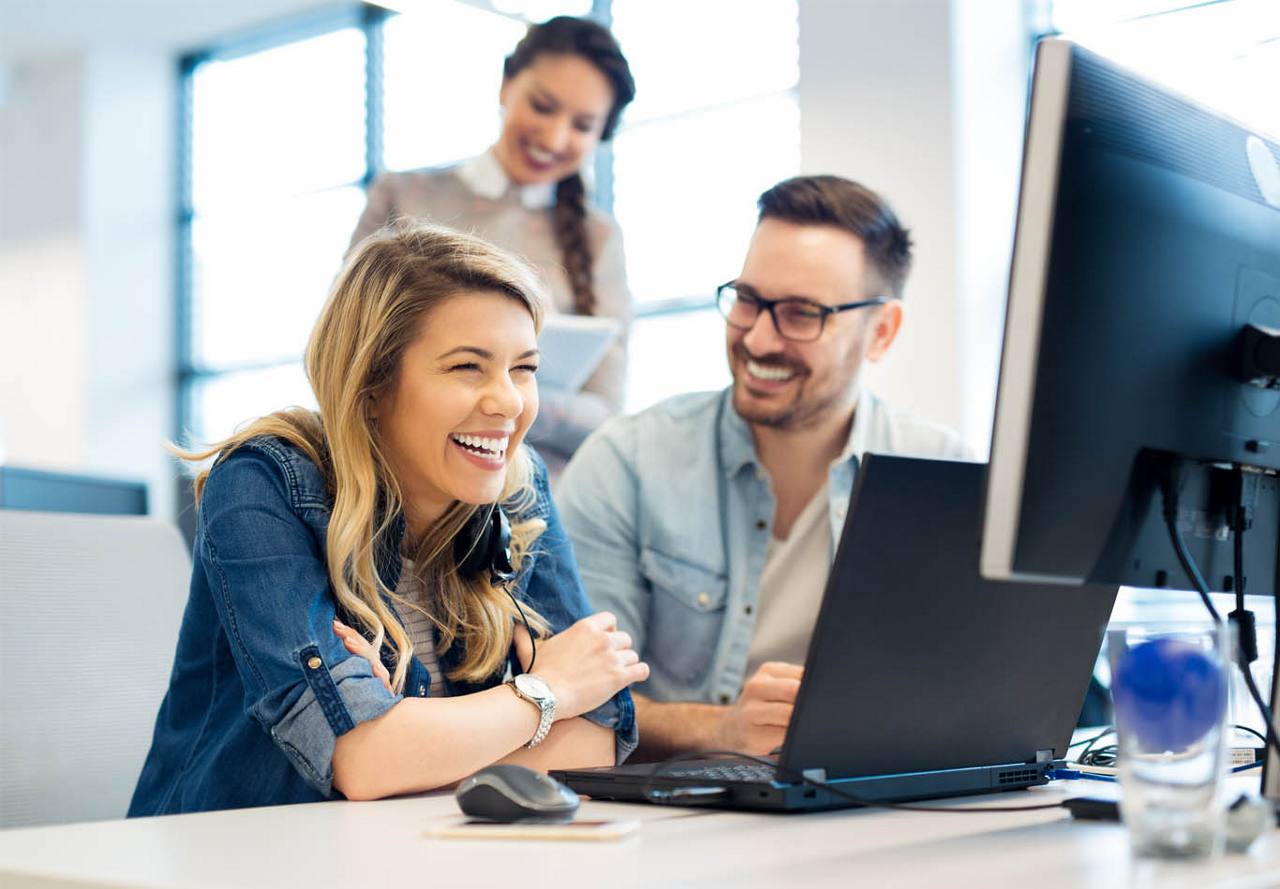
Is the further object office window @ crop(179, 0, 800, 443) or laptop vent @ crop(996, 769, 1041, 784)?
office window @ crop(179, 0, 800, 443)

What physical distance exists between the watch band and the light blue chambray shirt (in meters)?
0.56

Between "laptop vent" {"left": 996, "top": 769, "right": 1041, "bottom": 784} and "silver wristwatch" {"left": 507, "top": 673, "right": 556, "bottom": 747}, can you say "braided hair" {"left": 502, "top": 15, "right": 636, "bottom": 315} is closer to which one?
"silver wristwatch" {"left": 507, "top": 673, "right": 556, "bottom": 747}

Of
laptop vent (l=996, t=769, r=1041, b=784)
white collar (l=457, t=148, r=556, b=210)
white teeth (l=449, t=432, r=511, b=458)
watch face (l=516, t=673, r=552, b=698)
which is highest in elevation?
white collar (l=457, t=148, r=556, b=210)

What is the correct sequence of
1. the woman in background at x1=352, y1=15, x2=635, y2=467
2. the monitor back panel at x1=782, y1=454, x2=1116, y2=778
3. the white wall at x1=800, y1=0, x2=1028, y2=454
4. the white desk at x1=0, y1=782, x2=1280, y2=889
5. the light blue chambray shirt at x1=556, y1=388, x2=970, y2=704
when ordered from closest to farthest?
the white desk at x1=0, y1=782, x2=1280, y2=889
the monitor back panel at x1=782, y1=454, x2=1116, y2=778
the light blue chambray shirt at x1=556, y1=388, x2=970, y2=704
the woman in background at x1=352, y1=15, x2=635, y2=467
the white wall at x1=800, y1=0, x2=1028, y2=454

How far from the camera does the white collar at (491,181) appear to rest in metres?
2.79

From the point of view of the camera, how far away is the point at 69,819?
1.45 meters

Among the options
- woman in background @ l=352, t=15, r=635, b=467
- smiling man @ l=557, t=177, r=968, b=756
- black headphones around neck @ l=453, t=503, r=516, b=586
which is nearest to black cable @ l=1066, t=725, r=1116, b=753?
smiling man @ l=557, t=177, r=968, b=756

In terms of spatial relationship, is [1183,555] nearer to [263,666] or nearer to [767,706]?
[767,706]

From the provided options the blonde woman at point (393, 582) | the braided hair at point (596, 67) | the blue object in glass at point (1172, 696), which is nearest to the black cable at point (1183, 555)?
the blue object in glass at point (1172, 696)

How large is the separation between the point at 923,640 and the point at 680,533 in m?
0.90

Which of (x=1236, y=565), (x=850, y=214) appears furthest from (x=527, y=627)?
(x=850, y=214)

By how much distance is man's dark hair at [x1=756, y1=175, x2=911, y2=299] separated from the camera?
6.93 feet

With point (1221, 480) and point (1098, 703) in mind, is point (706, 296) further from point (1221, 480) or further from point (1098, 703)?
point (1221, 480)

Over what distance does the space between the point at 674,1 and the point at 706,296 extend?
42.7 inches
